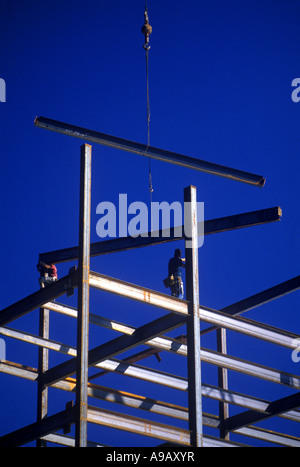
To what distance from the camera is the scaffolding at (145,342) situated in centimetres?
2005

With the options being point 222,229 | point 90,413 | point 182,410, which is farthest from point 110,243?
point 90,413

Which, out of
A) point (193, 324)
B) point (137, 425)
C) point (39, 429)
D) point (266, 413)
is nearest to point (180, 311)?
point (193, 324)

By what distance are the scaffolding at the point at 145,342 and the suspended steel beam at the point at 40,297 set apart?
0.03 m

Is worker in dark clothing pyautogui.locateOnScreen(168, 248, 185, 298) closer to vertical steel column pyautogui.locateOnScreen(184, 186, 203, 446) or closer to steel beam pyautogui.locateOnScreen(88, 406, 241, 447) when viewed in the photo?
vertical steel column pyautogui.locateOnScreen(184, 186, 203, 446)

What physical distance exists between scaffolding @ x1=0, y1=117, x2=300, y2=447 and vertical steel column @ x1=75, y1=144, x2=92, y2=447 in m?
0.02

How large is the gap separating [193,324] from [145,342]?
149 cm

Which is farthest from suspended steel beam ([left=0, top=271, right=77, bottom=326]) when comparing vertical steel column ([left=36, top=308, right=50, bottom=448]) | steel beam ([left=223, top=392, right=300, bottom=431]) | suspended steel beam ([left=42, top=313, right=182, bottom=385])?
steel beam ([left=223, top=392, right=300, bottom=431])

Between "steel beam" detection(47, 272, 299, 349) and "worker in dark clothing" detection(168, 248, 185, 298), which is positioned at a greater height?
"worker in dark clothing" detection(168, 248, 185, 298)

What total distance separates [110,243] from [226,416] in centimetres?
664

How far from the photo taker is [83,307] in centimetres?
1972

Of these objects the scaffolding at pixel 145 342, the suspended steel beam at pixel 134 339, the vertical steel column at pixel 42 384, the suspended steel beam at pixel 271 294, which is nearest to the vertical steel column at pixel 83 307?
the scaffolding at pixel 145 342

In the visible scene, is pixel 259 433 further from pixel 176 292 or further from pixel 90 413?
pixel 90 413

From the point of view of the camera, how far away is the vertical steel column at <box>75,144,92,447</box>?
18969 millimetres

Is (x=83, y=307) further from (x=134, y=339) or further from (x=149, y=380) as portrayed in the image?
(x=149, y=380)
